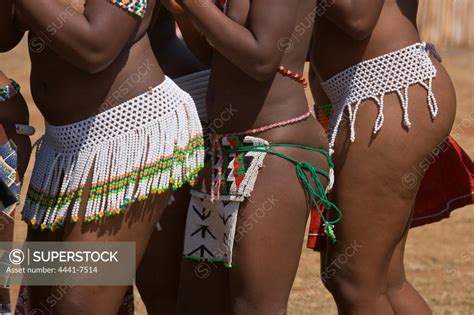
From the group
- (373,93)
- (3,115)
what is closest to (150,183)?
(3,115)

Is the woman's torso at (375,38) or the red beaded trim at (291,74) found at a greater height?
the woman's torso at (375,38)

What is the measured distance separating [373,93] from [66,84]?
1264 millimetres

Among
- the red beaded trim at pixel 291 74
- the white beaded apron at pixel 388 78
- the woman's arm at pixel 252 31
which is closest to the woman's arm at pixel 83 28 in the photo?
the woman's arm at pixel 252 31

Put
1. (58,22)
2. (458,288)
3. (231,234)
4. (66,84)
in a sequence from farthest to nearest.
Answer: (458,288) → (231,234) → (66,84) → (58,22)

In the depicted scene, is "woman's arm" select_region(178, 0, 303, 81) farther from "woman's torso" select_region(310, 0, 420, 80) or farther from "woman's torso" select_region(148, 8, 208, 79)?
"woman's torso" select_region(148, 8, 208, 79)

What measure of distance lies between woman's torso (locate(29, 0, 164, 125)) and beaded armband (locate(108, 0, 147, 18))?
0.08 metres

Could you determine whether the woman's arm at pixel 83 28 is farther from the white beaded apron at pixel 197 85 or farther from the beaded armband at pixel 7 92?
the white beaded apron at pixel 197 85

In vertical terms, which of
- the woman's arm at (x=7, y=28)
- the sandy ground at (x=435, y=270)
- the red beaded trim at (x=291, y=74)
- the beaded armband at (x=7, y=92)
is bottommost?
the sandy ground at (x=435, y=270)

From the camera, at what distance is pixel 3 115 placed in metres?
3.13

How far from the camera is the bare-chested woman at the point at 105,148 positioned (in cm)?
301

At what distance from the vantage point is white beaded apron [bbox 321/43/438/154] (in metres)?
3.71

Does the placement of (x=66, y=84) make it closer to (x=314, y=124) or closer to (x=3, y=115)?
(x=3, y=115)

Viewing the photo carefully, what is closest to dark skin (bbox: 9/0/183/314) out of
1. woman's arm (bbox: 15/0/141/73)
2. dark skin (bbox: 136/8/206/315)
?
woman's arm (bbox: 15/0/141/73)

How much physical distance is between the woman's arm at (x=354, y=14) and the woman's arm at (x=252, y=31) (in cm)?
33
